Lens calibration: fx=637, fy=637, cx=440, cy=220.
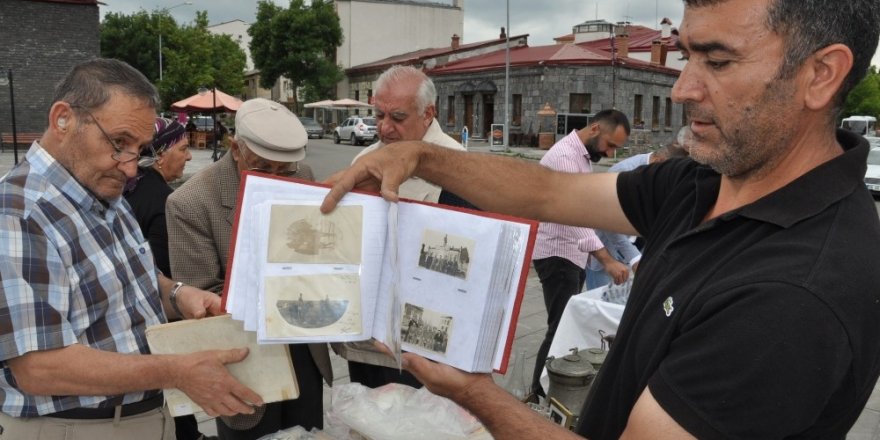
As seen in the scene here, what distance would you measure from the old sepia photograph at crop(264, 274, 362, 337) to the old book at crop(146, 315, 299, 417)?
32cm

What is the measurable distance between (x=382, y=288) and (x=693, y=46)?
2.91 feet

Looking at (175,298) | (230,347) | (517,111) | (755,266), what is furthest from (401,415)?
(517,111)

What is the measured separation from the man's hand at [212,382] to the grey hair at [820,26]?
4.98ft

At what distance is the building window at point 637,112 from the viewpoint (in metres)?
30.0

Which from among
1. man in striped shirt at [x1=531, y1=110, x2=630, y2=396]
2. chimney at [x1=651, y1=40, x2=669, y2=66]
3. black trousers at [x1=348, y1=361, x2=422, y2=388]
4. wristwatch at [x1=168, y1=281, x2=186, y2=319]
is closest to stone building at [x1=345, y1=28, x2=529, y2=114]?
chimney at [x1=651, y1=40, x2=669, y2=66]

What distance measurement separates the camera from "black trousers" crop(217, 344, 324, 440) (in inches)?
103

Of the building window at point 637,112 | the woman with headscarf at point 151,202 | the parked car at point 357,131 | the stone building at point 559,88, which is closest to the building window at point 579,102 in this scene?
the stone building at point 559,88

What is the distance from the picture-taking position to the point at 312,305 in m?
1.54

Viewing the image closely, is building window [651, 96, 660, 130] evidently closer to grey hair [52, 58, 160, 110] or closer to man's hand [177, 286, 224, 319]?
man's hand [177, 286, 224, 319]

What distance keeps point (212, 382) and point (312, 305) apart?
434 mm

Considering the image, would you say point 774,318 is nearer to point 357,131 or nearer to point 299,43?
point 357,131

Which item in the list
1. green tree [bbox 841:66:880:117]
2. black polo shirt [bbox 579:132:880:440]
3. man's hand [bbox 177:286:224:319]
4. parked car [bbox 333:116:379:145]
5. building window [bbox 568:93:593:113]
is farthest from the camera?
green tree [bbox 841:66:880:117]

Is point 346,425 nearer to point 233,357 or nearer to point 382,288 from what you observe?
point 233,357

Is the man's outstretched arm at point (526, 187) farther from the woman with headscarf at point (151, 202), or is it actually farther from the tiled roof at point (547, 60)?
the tiled roof at point (547, 60)
